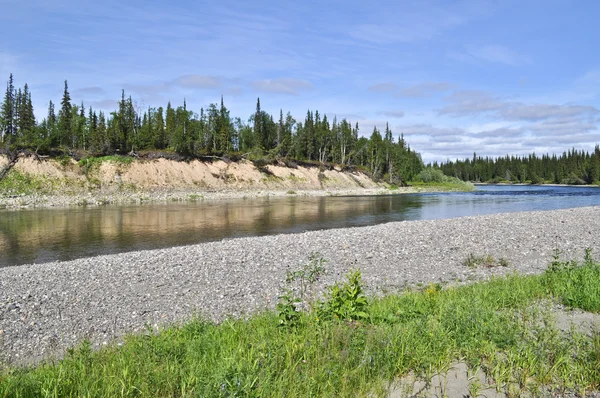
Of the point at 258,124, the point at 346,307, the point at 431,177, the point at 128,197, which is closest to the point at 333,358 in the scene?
the point at 346,307

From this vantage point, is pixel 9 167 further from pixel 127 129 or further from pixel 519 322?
pixel 519 322

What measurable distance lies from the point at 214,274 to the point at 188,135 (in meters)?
81.6

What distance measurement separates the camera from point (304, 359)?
5906mm

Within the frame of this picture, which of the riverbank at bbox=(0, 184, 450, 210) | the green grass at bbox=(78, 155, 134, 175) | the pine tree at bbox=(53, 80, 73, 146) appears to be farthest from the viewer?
the pine tree at bbox=(53, 80, 73, 146)

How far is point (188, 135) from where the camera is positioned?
91312 millimetres

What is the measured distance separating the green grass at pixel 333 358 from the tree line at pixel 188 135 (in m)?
77.8

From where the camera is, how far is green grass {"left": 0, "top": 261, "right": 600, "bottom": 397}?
514 centimetres

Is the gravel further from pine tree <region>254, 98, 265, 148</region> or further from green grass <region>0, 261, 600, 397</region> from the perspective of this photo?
pine tree <region>254, 98, 265, 148</region>

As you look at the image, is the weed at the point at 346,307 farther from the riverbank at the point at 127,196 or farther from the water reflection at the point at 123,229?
the riverbank at the point at 127,196

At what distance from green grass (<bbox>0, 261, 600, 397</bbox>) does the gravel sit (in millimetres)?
2641

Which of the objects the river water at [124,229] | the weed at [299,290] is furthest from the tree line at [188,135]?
the weed at [299,290]

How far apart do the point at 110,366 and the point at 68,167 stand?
242ft

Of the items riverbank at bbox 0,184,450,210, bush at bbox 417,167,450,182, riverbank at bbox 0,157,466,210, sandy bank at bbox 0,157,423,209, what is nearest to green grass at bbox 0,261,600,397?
riverbank at bbox 0,184,450,210

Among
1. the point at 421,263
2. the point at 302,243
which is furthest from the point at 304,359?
the point at 302,243
